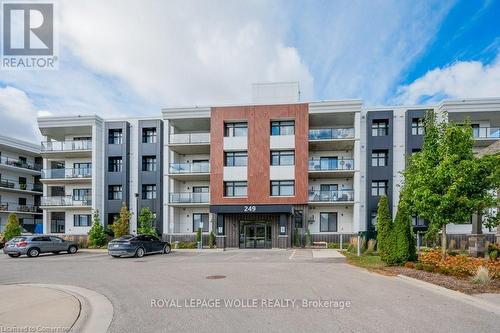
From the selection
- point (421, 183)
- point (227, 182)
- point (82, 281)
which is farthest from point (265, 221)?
point (82, 281)

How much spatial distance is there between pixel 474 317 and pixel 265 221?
72.0 ft

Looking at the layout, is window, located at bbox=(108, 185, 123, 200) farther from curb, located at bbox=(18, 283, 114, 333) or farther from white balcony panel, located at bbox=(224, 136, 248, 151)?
curb, located at bbox=(18, 283, 114, 333)

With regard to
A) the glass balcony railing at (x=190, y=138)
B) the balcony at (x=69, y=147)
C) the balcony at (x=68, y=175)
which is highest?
the glass balcony railing at (x=190, y=138)

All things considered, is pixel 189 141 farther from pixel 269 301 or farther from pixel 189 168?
pixel 269 301

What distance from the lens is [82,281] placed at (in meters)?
11.8

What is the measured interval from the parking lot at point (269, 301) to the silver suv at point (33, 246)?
911 cm

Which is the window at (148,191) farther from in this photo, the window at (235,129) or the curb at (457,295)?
the curb at (457,295)

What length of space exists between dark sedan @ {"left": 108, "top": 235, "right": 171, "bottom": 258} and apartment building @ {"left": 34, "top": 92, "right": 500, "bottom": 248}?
6.58m

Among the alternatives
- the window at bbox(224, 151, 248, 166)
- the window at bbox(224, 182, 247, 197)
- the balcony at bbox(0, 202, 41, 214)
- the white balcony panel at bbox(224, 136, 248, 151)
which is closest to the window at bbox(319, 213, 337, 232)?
the window at bbox(224, 182, 247, 197)

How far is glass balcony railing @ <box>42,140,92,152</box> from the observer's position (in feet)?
107

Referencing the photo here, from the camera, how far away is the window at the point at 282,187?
92.2ft

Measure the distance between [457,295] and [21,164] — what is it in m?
49.9

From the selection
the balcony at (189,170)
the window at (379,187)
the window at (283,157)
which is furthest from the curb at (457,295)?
the balcony at (189,170)

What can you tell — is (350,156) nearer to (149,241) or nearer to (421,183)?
(421,183)
